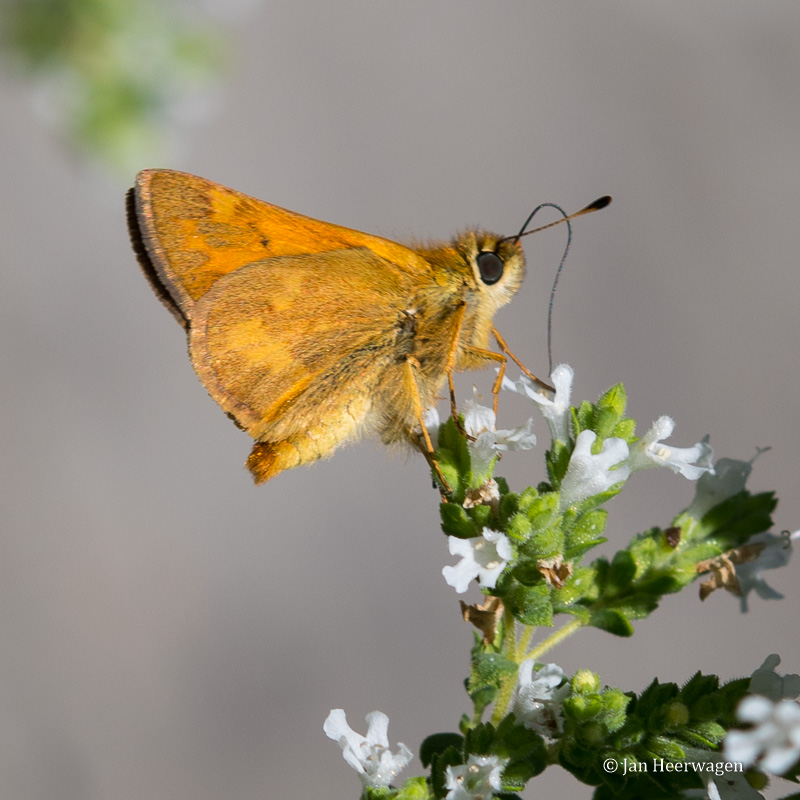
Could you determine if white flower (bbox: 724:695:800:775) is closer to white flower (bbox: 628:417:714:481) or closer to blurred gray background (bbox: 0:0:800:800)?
white flower (bbox: 628:417:714:481)

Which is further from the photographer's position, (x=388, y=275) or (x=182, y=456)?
(x=182, y=456)

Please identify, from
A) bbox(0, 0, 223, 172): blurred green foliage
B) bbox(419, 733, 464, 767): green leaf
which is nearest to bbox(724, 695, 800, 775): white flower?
bbox(419, 733, 464, 767): green leaf

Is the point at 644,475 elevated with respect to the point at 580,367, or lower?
lower

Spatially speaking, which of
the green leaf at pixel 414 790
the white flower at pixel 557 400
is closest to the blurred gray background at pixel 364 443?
the white flower at pixel 557 400

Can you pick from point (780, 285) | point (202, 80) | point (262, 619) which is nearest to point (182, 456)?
point (262, 619)

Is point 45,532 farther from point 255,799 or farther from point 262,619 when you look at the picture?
point 255,799

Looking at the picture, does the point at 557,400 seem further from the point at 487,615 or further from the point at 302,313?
the point at 302,313

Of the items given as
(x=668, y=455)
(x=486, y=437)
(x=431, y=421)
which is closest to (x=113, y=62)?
(x=431, y=421)
